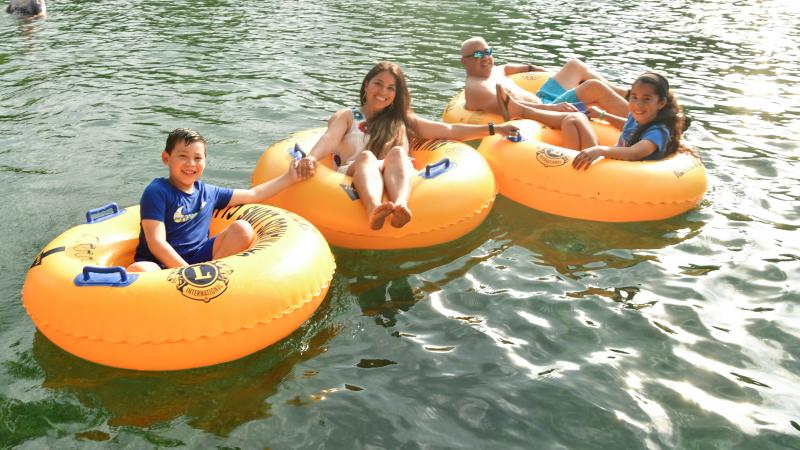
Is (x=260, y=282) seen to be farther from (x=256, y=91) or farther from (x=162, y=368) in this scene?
(x=256, y=91)

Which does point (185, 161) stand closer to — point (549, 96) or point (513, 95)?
point (513, 95)

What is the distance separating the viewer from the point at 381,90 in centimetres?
509

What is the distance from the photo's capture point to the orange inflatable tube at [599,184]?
17.0 feet

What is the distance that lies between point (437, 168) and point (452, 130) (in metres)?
0.72

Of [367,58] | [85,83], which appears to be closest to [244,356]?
[85,83]

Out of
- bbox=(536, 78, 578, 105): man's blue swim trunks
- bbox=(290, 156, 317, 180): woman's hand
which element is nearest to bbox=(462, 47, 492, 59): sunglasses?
bbox=(536, 78, 578, 105): man's blue swim trunks

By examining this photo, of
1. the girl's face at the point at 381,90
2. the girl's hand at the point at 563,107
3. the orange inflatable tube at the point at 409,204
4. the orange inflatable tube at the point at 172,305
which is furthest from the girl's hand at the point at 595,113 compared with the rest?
the orange inflatable tube at the point at 172,305

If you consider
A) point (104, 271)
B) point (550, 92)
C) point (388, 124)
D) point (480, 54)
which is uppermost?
point (480, 54)

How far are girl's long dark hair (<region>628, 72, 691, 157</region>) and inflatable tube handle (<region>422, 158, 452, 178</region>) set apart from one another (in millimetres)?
1712

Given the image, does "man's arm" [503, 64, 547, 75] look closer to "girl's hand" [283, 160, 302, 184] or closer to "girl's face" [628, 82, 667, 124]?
"girl's face" [628, 82, 667, 124]

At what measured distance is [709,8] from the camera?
16.2 meters

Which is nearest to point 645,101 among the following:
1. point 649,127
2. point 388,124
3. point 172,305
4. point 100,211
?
point 649,127

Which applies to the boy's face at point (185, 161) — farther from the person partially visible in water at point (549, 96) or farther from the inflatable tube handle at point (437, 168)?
the person partially visible in water at point (549, 96)

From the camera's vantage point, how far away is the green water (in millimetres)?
3232
